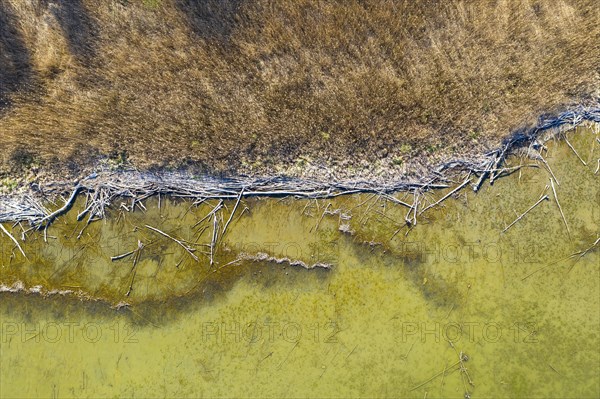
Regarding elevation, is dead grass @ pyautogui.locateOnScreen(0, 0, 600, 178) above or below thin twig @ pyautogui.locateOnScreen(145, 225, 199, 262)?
above

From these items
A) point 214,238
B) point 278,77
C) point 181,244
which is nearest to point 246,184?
point 214,238

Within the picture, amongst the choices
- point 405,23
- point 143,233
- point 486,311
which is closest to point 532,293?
point 486,311

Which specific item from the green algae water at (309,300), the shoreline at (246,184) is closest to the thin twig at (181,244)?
the green algae water at (309,300)

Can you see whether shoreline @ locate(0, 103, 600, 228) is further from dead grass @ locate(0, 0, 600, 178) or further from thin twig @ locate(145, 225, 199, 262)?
thin twig @ locate(145, 225, 199, 262)

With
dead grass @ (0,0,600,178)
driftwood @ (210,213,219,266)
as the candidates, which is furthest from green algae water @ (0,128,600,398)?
dead grass @ (0,0,600,178)

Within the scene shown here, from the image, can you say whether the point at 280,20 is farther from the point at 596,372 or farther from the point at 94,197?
the point at 596,372

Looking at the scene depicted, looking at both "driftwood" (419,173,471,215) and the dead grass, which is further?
"driftwood" (419,173,471,215)

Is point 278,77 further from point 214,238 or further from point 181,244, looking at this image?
point 181,244
